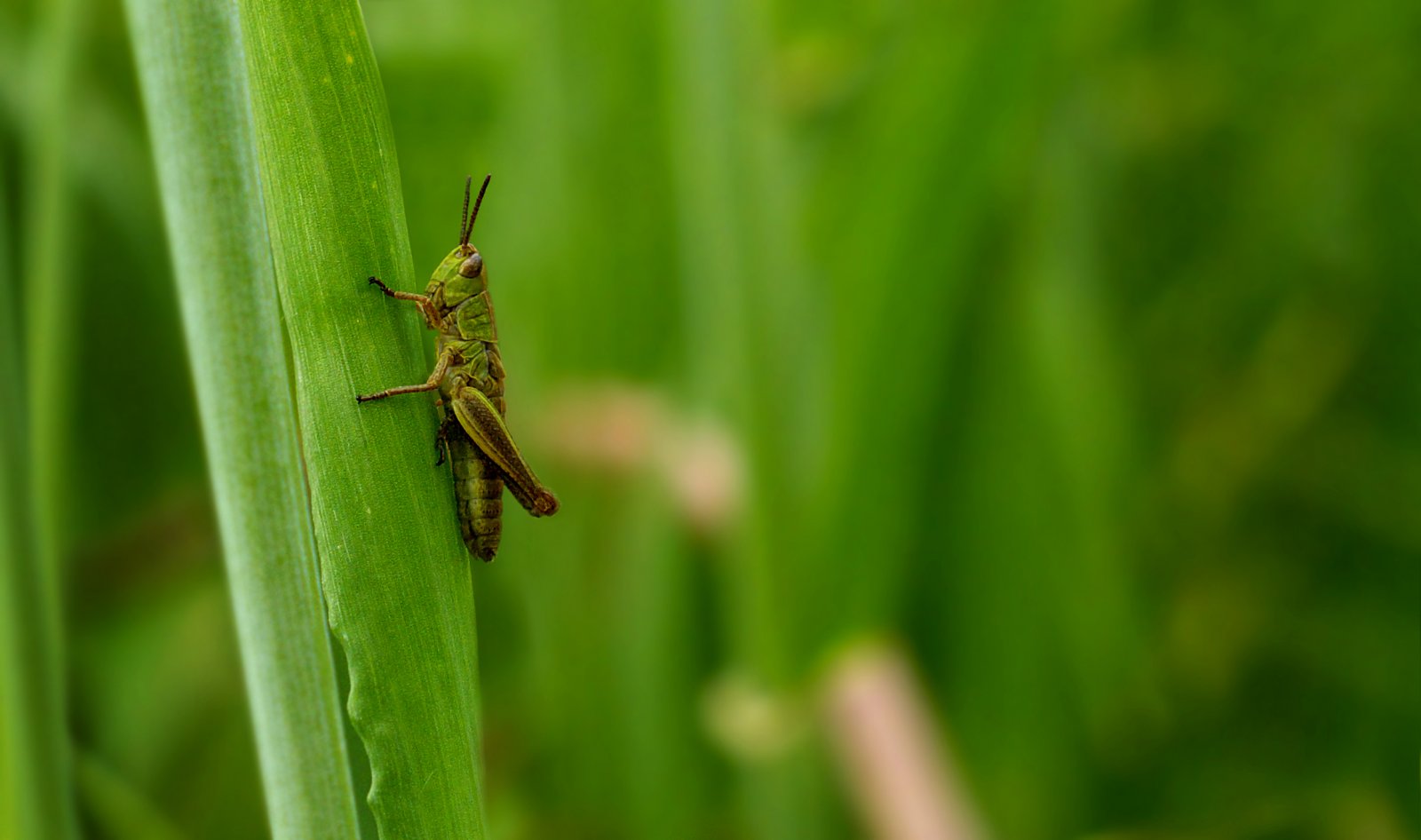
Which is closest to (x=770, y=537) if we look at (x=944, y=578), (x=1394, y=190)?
(x=944, y=578)

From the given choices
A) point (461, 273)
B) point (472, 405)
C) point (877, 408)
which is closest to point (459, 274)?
point (461, 273)

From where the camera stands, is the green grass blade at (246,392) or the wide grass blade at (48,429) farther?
the wide grass blade at (48,429)

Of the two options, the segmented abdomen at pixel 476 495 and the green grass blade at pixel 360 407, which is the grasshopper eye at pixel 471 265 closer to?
the segmented abdomen at pixel 476 495

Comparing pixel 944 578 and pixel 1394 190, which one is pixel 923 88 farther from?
pixel 1394 190

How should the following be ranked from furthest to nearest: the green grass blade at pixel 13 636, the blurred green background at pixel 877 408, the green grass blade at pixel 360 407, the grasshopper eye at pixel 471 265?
the blurred green background at pixel 877 408 < the grasshopper eye at pixel 471 265 < the green grass blade at pixel 13 636 < the green grass blade at pixel 360 407

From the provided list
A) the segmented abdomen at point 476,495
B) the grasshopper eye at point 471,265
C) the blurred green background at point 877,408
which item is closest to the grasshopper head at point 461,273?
the grasshopper eye at point 471,265

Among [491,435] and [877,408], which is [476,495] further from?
[877,408]
